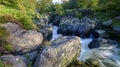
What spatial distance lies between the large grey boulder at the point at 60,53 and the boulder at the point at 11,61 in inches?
41.1

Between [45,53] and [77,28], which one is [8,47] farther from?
[77,28]

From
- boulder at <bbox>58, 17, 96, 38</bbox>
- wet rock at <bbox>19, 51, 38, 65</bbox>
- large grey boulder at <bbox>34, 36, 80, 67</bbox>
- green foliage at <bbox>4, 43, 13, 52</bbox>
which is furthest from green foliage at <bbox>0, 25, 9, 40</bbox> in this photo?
boulder at <bbox>58, 17, 96, 38</bbox>

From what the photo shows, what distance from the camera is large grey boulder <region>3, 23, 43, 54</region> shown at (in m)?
15.8

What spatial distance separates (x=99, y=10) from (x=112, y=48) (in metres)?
37.7

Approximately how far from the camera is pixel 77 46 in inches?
707

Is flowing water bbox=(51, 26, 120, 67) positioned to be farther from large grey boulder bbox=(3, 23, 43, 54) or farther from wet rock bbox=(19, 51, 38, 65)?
wet rock bbox=(19, 51, 38, 65)

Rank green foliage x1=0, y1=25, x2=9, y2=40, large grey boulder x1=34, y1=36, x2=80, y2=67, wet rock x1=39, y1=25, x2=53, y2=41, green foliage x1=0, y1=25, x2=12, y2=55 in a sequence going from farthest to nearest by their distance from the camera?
wet rock x1=39, y1=25, x2=53, y2=41
green foliage x1=0, y1=25, x2=9, y2=40
green foliage x1=0, y1=25, x2=12, y2=55
large grey boulder x1=34, y1=36, x2=80, y2=67

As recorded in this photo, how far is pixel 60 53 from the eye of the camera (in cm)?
1574

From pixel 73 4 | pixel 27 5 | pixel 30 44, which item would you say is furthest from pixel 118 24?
pixel 73 4

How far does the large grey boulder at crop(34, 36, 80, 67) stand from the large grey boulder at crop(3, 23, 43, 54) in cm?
132

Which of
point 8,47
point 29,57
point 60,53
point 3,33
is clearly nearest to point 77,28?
point 60,53

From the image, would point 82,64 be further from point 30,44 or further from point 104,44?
point 104,44

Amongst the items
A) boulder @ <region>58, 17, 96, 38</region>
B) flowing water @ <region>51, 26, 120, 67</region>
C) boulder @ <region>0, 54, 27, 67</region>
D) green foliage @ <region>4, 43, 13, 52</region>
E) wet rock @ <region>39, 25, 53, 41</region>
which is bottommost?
boulder @ <region>58, 17, 96, 38</region>

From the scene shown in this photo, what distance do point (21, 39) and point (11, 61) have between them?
2.68 metres
